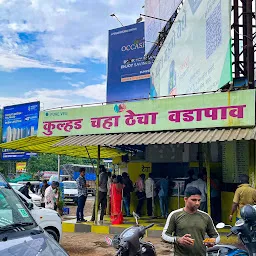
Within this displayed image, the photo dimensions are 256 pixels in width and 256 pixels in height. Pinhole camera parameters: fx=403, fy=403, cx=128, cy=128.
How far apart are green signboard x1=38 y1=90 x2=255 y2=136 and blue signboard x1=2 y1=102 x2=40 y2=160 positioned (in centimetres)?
1521

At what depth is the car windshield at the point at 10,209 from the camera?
3.52 metres

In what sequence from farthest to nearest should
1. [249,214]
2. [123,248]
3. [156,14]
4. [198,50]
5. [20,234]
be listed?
1. [156,14]
2. [198,50]
3. [249,214]
4. [123,248]
5. [20,234]

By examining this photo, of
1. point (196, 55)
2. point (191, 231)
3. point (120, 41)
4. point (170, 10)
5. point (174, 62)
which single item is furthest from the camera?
point (120, 41)

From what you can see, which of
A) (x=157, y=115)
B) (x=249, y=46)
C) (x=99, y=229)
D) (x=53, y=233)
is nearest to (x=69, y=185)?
(x=99, y=229)

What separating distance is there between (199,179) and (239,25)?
464 centimetres

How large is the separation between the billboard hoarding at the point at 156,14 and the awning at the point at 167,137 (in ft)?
24.4

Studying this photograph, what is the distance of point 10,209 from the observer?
3.80 meters

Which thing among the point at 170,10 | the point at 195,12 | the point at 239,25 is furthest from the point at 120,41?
the point at 239,25

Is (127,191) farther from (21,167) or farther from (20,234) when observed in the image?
(21,167)

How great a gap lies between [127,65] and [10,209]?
29.2 m

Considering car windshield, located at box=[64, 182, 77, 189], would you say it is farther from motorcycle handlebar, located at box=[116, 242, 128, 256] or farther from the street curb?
motorcycle handlebar, located at box=[116, 242, 128, 256]

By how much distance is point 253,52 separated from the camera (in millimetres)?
11500

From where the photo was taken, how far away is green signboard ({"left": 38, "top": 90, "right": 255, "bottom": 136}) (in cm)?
998

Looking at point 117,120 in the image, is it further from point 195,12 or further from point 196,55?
point 195,12
